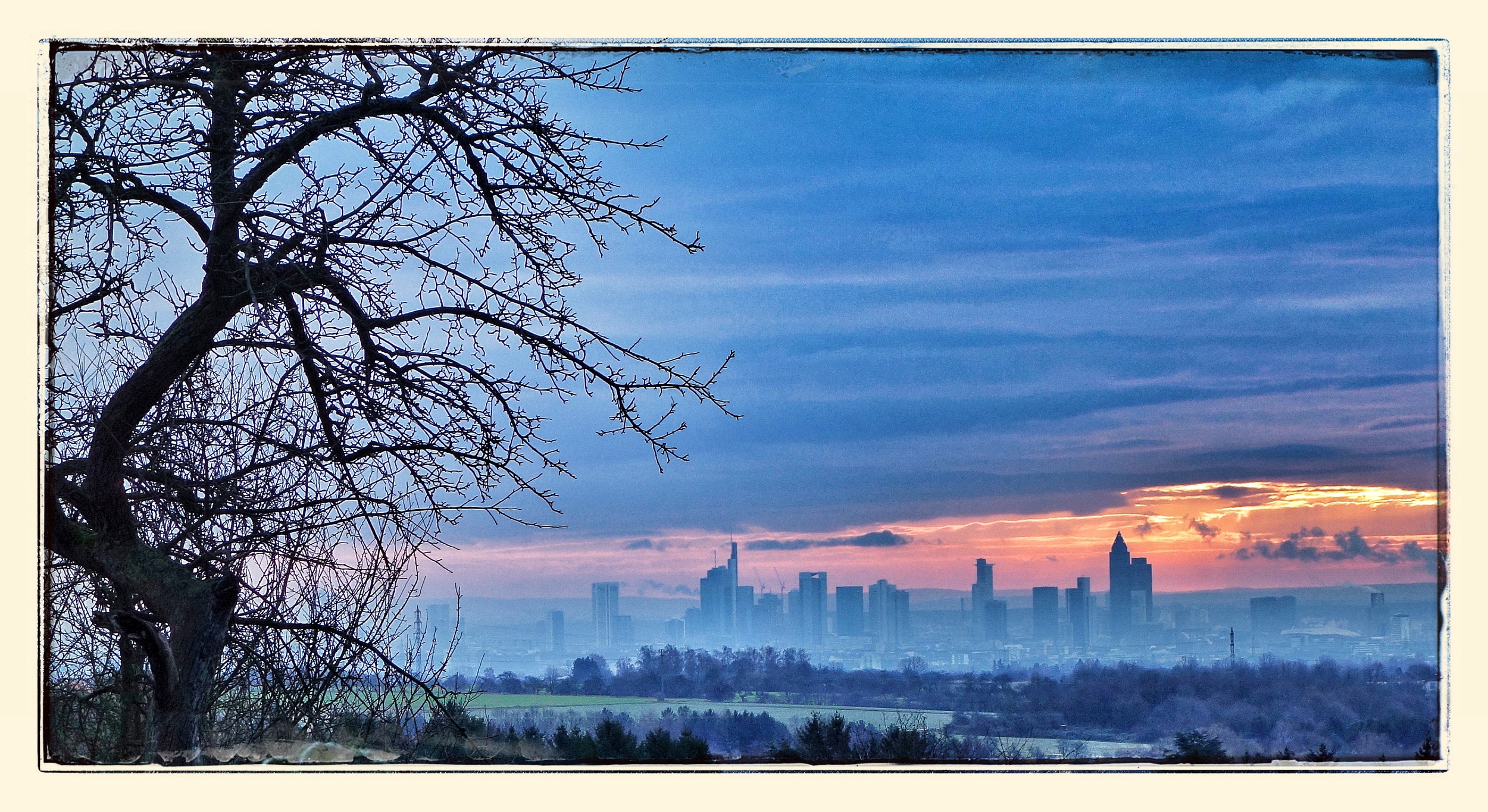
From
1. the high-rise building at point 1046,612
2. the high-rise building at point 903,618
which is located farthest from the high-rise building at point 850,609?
the high-rise building at point 1046,612

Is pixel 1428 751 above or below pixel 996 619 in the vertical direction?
below

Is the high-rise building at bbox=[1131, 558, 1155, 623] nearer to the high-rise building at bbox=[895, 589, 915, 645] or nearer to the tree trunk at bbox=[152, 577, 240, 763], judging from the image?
the high-rise building at bbox=[895, 589, 915, 645]

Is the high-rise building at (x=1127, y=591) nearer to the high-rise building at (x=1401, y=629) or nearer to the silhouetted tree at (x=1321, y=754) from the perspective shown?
the silhouetted tree at (x=1321, y=754)

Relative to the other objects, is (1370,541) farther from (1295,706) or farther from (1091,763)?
(1091,763)

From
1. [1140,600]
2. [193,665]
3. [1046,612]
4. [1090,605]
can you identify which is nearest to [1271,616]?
[1140,600]

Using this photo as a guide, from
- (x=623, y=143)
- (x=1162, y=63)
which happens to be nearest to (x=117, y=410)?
(x=623, y=143)

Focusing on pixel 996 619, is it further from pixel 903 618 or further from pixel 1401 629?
pixel 1401 629
